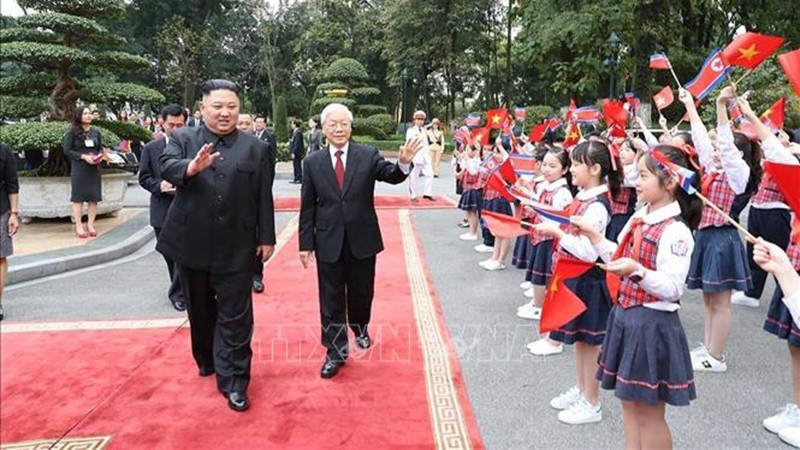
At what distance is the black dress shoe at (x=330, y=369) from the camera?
139 inches

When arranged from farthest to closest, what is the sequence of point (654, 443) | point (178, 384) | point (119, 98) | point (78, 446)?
1. point (119, 98)
2. point (178, 384)
3. point (78, 446)
4. point (654, 443)

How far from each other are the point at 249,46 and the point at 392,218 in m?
25.9

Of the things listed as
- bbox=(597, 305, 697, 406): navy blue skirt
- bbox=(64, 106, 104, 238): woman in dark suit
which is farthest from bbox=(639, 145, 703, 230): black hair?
bbox=(64, 106, 104, 238): woman in dark suit

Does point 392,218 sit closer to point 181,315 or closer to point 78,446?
point 181,315

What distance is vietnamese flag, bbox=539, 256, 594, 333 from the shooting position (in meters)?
2.38

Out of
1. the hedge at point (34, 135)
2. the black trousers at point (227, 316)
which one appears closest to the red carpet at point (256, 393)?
the black trousers at point (227, 316)

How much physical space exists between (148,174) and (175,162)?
1793 millimetres

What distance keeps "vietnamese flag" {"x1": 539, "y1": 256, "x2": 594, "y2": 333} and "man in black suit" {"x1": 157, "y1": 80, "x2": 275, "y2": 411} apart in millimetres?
1663

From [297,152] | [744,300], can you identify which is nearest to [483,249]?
[744,300]

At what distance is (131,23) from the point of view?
2978 centimetres

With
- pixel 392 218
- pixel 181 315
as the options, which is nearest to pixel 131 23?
pixel 392 218

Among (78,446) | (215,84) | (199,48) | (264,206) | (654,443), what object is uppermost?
(199,48)

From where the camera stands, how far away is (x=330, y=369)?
354cm

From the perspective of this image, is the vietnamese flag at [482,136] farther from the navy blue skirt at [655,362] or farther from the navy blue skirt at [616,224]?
the navy blue skirt at [655,362]
